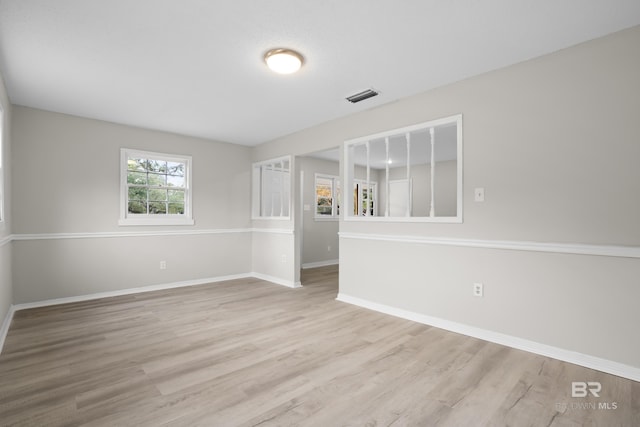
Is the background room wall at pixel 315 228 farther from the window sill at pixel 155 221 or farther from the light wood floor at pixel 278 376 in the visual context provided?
the light wood floor at pixel 278 376

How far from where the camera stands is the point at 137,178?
4883 millimetres

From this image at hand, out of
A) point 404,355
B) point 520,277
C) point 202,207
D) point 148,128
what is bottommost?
point 404,355

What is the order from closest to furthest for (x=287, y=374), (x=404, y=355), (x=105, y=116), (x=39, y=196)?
(x=287, y=374), (x=404, y=355), (x=39, y=196), (x=105, y=116)

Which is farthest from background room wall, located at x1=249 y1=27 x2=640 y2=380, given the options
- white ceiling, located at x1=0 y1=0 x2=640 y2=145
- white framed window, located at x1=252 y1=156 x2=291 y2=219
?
white framed window, located at x1=252 y1=156 x2=291 y2=219

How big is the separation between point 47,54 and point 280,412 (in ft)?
11.1

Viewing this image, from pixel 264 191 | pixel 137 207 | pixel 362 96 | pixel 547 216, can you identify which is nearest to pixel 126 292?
pixel 137 207

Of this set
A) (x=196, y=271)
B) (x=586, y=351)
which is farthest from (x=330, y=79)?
(x=196, y=271)

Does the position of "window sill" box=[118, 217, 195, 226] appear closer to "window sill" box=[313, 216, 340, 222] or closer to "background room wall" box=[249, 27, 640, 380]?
"window sill" box=[313, 216, 340, 222]

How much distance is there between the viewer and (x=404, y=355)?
260cm

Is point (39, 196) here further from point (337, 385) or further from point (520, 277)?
point (520, 277)

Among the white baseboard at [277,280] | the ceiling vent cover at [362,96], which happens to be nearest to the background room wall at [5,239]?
the white baseboard at [277,280]

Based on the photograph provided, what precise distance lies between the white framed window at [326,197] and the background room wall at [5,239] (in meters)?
5.20

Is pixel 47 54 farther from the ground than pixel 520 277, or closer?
farther from the ground

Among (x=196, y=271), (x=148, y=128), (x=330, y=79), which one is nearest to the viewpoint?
(x=330, y=79)
